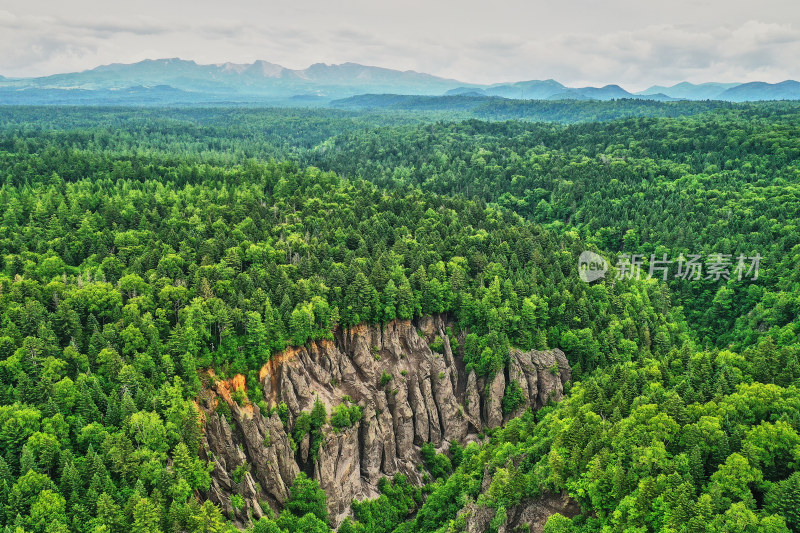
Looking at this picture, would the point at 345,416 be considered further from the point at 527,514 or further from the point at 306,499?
the point at 527,514

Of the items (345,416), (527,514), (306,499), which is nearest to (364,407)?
(345,416)

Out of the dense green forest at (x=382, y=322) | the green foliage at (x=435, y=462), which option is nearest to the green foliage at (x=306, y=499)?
the dense green forest at (x=382, y=322)

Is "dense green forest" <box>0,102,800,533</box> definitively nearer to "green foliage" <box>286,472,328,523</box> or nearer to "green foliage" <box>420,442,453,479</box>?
"green foliage" <box>286,472,328,523</box>

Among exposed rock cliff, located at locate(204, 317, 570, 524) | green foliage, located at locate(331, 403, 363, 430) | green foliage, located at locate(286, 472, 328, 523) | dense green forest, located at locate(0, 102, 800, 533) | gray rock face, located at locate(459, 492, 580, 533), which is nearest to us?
dense green forest, located at locate(0, 102, 800, 533)

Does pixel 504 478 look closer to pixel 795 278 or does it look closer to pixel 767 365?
pixel 767 365

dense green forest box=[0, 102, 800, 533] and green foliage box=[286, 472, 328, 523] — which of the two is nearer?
dense green forest box=[0, 102, 800, 533]

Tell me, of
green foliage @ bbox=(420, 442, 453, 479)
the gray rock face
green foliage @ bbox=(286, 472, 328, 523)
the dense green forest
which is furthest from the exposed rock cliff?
the gray rock face
